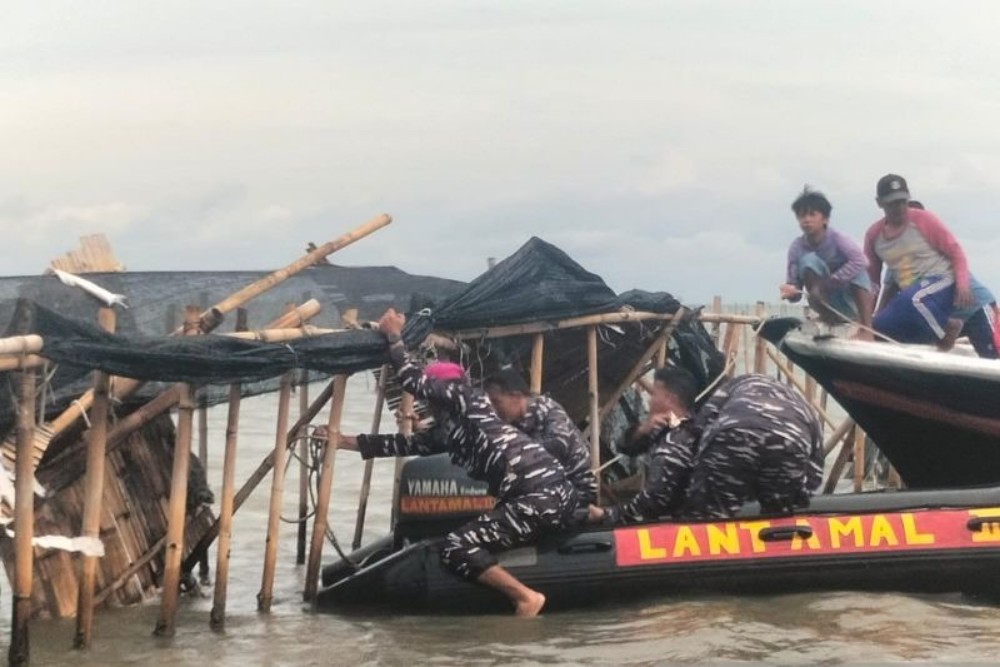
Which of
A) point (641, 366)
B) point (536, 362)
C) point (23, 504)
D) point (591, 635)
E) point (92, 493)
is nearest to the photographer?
point (23, 504)

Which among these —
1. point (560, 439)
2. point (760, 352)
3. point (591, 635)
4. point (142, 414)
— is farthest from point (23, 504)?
point (760, 352)

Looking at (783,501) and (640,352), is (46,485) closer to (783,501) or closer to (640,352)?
(783,501)

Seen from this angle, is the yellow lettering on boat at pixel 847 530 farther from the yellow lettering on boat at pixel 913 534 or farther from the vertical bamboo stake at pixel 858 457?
the vertical bamboo stake at pixel 858 457

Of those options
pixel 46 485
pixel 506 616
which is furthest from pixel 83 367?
pixel 506 616

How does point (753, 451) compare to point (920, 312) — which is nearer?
point (753, 451)

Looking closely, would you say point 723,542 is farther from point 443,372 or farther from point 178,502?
point 178,502

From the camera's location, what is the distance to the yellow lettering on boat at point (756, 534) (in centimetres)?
928

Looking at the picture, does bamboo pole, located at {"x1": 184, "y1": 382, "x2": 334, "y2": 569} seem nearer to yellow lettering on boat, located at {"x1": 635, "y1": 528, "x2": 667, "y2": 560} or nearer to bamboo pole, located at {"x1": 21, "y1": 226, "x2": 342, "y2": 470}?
bamboo pole, located at {"x1": 21, "y1": 226, "x2": 342, "y2": 470}

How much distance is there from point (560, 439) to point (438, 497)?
2.78ft

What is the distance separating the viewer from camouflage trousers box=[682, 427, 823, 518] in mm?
9156

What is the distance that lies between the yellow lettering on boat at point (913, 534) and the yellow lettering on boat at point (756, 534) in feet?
2.72

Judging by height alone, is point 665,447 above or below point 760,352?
below

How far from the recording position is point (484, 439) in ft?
30.1

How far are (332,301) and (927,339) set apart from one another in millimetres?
4739
